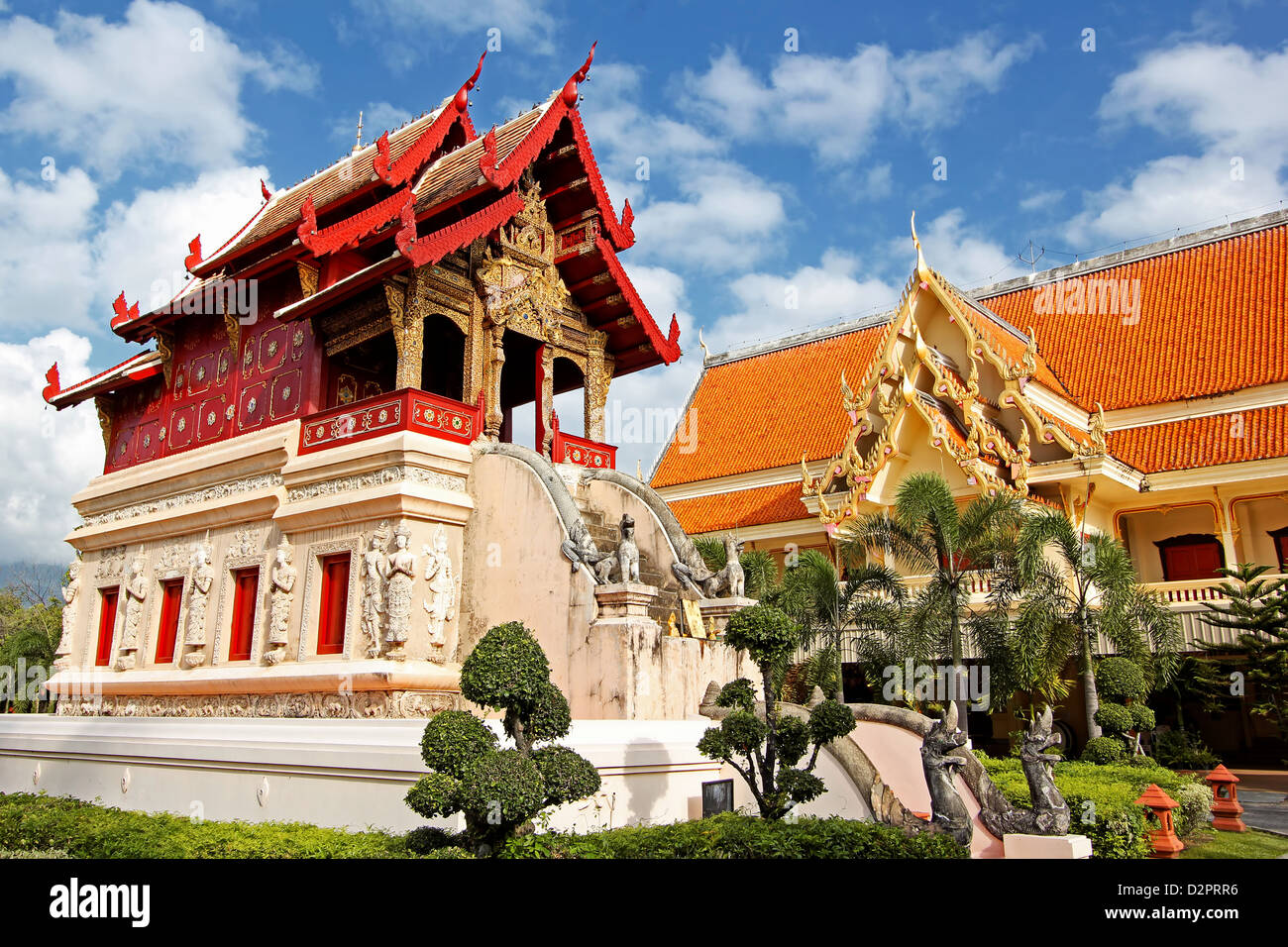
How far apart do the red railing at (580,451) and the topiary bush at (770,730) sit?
6.88 m

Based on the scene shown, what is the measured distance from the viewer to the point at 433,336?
52.3 feet

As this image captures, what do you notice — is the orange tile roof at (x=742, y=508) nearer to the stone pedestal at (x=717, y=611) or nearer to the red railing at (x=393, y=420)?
the red railing at (x=393, y=420)

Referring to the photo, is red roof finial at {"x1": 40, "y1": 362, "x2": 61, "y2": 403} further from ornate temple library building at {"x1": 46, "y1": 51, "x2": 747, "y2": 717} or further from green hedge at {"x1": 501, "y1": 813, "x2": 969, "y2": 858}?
green hedge at {"x1": 501, "y1": 813, "x2": 969, "y2": 858}

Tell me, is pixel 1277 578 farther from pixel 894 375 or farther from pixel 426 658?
pixel 426 658

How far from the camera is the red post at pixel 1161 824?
8555 mm

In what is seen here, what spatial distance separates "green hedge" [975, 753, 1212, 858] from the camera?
8211mm

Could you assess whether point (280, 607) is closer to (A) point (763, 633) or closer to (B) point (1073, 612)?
(A) point (763, 633)

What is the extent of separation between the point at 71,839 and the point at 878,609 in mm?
10368

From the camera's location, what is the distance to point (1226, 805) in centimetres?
1071

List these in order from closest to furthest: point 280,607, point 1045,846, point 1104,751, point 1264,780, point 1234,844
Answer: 1. point 1045,846
2. point 1234,844
3. point 280,607
4. point 1104,751
5. point 1264,780

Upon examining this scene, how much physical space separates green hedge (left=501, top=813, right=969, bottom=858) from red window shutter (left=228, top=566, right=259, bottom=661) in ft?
27.9

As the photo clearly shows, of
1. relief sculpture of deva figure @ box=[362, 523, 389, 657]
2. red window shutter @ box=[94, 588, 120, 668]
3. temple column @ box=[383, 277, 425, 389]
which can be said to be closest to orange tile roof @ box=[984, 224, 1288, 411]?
temple column @ box=[383, 277, 425, 389]

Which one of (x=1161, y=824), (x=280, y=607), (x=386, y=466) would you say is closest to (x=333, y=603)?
(x=280, y=607)

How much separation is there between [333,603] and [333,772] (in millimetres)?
4590
